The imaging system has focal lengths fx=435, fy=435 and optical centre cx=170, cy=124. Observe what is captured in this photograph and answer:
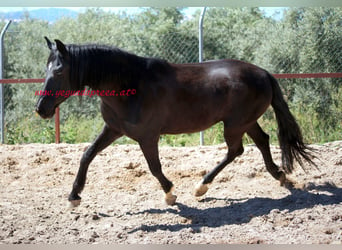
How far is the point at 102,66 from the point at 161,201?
61.0 inches

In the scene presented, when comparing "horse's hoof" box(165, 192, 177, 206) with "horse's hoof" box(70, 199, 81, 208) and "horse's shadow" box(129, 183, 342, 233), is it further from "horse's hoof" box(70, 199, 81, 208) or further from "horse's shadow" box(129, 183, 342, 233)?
"horse's hoof" box(70, 199, 81, 208)

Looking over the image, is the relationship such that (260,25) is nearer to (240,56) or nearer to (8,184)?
(240,56)

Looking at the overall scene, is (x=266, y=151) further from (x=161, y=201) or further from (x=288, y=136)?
(x=161, y=201)

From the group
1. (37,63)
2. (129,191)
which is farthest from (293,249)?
(37,63)

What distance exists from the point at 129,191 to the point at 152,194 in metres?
0.33

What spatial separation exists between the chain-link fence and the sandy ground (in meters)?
1.16

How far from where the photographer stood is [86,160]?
14.3 feet

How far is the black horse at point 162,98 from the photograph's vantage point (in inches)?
159

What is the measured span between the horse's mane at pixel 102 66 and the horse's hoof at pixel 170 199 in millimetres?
1198

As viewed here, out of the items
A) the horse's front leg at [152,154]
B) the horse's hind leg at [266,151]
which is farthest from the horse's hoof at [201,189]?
the horse's hind leg at [266,151]

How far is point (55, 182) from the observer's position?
17.8 feet

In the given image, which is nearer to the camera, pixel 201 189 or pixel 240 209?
pixel 240 209

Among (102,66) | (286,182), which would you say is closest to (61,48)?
(102,66)

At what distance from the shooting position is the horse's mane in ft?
13.2
